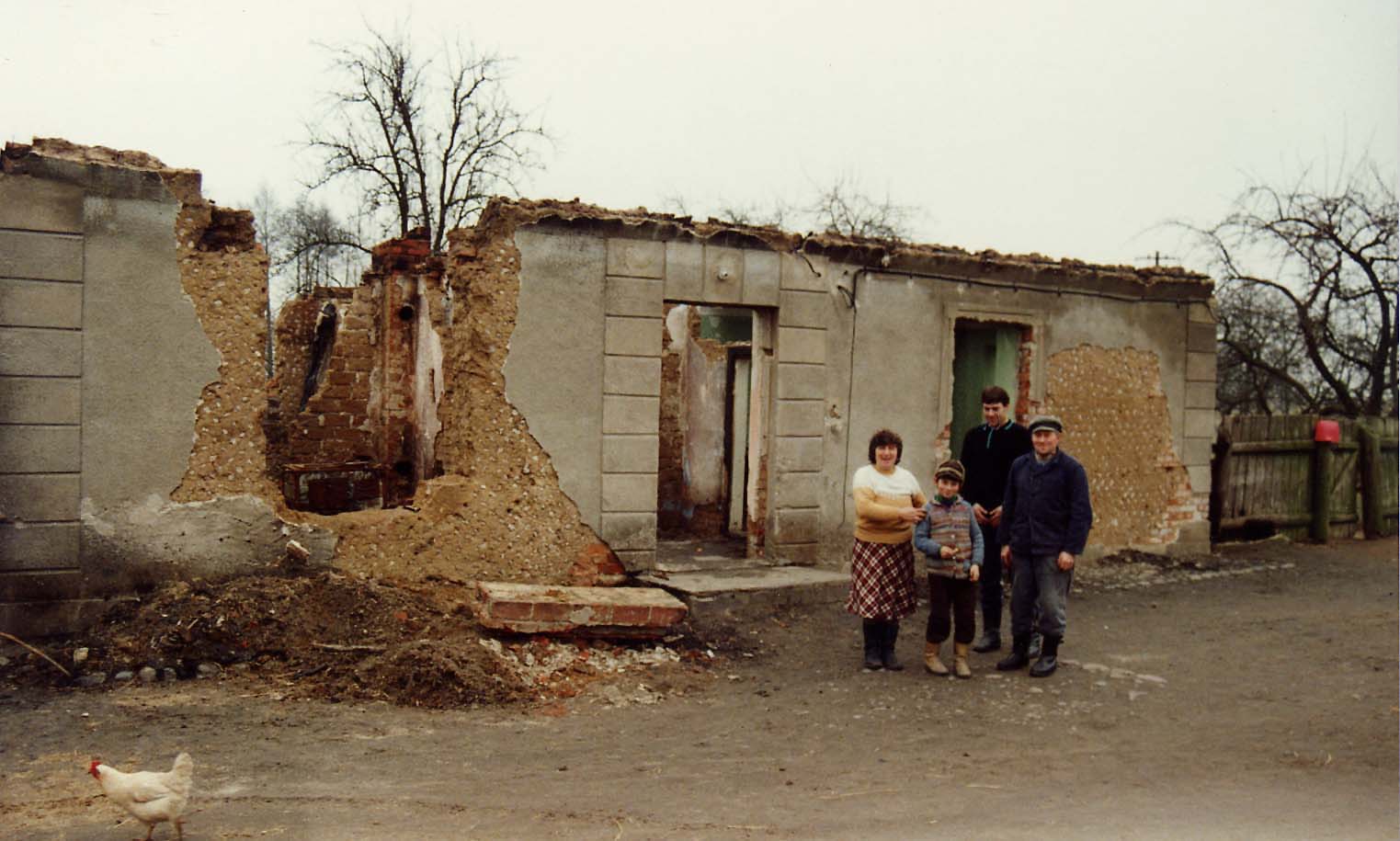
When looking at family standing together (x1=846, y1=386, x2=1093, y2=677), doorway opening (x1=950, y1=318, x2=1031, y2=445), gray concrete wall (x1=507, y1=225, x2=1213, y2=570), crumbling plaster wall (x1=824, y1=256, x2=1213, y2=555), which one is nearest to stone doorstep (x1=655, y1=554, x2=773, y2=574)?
gray concrete wall (x1=507, y1=225, x2=1213, y2=570)

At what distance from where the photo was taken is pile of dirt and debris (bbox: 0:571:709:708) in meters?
6.31

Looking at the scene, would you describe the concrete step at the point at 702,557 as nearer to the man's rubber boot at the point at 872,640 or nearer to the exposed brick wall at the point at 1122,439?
the man's rubber boot at the point at 872,640

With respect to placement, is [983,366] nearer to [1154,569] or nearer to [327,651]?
[1154,569]

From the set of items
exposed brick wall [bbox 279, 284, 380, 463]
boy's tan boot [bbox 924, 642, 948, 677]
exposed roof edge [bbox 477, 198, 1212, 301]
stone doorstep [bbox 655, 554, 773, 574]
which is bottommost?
boy's tan boot [bbox 924, 642, 948, 677]

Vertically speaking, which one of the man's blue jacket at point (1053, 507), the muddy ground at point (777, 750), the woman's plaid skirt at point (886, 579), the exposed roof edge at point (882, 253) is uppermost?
the exposed roof edge at point (882, 253)

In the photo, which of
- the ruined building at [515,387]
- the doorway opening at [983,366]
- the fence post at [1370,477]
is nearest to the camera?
the ruined building at [515,387]

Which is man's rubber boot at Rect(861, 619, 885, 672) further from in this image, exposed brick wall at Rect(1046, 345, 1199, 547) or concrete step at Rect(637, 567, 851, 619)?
exposed brick wall at Rect(1046, 345, 1199, 547)

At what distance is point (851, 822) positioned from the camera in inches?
179

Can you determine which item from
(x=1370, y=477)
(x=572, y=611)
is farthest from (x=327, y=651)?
(x=1370, y=477)

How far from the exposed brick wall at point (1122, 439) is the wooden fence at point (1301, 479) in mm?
1433

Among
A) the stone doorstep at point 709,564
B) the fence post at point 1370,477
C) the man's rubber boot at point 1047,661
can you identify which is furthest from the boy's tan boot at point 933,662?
the fence post at point 1370,477

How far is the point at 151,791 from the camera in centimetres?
389

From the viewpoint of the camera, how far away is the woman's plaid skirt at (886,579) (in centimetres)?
686

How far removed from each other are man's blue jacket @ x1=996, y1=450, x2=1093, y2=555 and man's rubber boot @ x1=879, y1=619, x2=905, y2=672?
98 centimetres
